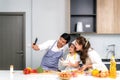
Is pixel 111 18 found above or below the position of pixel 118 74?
above

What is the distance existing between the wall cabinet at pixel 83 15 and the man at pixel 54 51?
5.63 feet

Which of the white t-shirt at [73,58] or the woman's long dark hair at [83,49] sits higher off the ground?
the woman's long dark hair at [83,49]

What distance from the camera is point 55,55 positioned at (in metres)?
3.53

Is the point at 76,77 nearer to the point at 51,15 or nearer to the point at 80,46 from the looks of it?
the point at 80,46

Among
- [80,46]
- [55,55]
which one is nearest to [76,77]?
[80,46]

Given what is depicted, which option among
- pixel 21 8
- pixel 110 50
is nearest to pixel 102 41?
pixel 110 50

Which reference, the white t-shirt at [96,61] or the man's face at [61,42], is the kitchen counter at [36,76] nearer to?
the white t-shirt at [96,61]

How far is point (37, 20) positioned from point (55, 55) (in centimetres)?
200

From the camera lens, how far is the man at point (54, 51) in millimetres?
3492

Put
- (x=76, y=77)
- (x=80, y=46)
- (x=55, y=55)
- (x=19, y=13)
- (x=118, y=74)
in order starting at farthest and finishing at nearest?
(x=19, y=13)
(x=55, y=55)
(x=80, y=46)
(x=118, y=74)
(x=76, y=77)

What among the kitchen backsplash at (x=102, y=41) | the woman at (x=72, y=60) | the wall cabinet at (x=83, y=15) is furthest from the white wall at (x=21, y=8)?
the woman at (x=72, y=60)

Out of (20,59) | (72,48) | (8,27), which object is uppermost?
(8,27)

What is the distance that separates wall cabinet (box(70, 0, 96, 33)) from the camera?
208 inches

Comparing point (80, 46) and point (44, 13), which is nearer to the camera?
point (80, 46)
